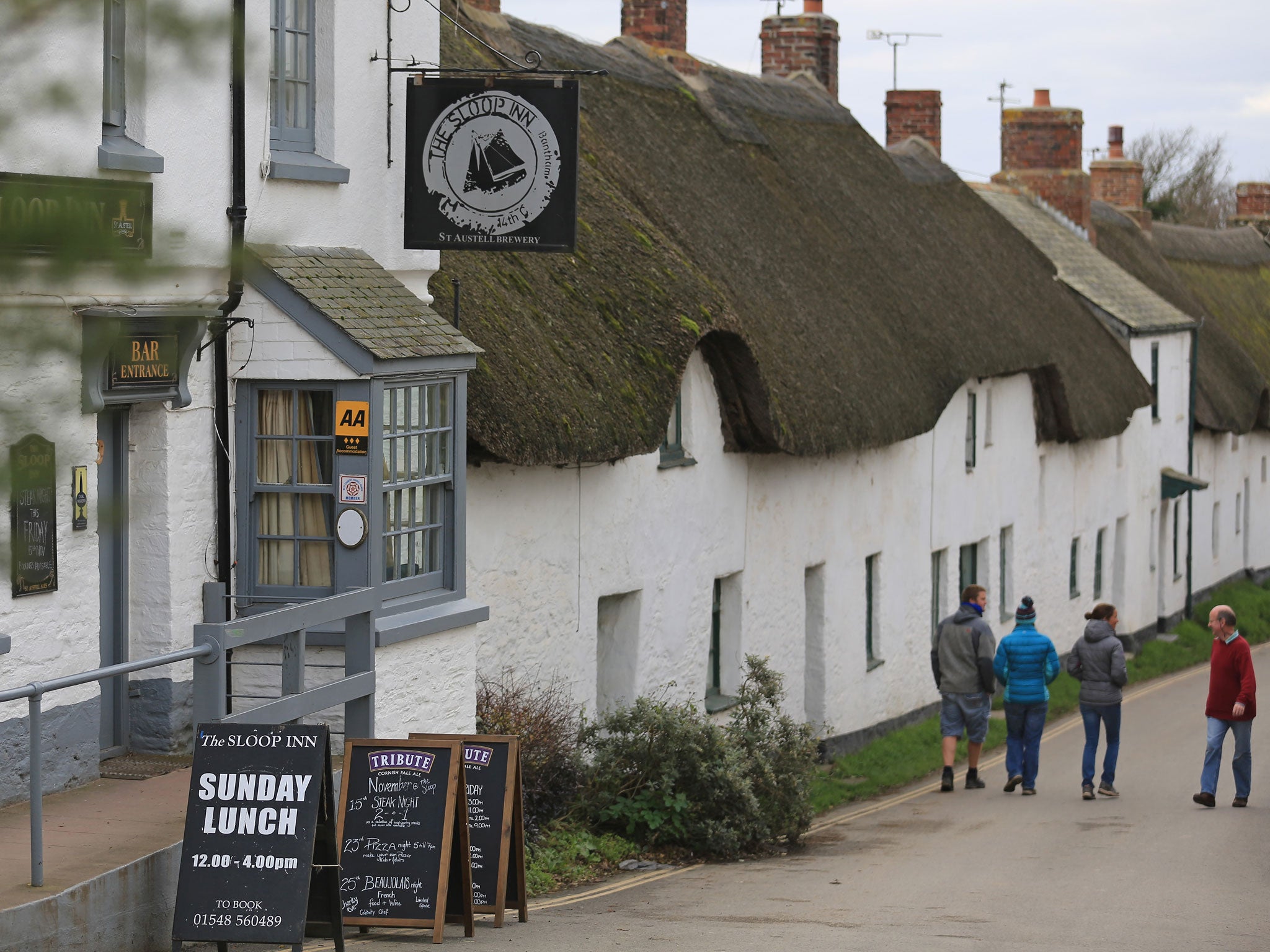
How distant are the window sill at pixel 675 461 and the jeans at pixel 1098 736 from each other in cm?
409

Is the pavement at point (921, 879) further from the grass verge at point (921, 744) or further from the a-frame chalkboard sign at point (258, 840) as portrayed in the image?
the grass verge at point (921, 744)

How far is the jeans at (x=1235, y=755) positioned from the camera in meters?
14.4

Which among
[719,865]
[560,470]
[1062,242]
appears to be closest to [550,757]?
[719,865]

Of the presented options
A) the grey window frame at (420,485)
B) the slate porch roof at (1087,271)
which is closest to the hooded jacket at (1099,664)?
the grey window frame at (420,485)

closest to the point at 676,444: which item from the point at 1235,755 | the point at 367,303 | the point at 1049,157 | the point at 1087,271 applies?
the point at 1235,755

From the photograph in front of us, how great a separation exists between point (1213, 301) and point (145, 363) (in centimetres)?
3360

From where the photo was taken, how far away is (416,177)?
1064 cm

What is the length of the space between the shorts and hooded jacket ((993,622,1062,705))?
0.26m

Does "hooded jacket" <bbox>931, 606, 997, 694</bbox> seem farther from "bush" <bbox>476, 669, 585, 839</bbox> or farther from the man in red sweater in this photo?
"bush" <bbox>476, 669, 585, 839</bbox>

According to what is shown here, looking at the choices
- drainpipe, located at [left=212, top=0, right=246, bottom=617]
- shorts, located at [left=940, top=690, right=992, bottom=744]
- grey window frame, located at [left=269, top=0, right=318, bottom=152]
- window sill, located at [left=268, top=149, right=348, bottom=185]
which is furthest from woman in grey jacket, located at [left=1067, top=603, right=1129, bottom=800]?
grey window frame, located at [left=269, top=0, right=318, bottom=152]

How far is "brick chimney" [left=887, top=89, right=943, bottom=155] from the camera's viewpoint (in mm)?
30312

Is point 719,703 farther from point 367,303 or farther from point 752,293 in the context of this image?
point 367,303

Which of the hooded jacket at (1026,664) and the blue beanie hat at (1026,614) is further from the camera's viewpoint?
the blue beanie hat at (1026,614)

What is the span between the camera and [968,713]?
15500 millimetres
